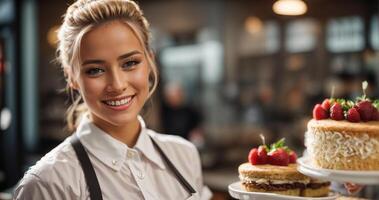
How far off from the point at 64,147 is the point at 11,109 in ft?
10.8

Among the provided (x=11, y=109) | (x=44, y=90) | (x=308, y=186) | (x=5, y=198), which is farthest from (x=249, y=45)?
(x=308, y=186)

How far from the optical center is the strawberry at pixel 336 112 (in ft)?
5.38

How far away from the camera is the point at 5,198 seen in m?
2.76

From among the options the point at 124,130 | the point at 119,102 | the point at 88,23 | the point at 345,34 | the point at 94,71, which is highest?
the point at 345,34

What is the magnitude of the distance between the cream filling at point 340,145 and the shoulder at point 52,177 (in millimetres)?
775

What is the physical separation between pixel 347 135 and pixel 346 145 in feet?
0.12

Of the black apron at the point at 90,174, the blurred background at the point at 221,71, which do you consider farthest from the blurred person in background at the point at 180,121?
the black apron at the point at 90,174

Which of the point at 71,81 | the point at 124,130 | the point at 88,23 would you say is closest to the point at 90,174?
the point at 124,130

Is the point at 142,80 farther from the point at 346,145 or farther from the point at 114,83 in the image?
the point at 346,145

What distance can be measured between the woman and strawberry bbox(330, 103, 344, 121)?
56 centimetres

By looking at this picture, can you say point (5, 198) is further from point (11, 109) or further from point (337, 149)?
point (11, 109)

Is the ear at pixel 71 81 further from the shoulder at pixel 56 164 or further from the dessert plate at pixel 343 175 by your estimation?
the dessert plate at pixel 343 175

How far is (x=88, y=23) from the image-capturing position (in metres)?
1.67

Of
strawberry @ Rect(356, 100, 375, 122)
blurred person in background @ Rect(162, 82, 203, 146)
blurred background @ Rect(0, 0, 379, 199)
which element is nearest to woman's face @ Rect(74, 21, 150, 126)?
strawberry @ Rect(356, 100, 375, 122)
